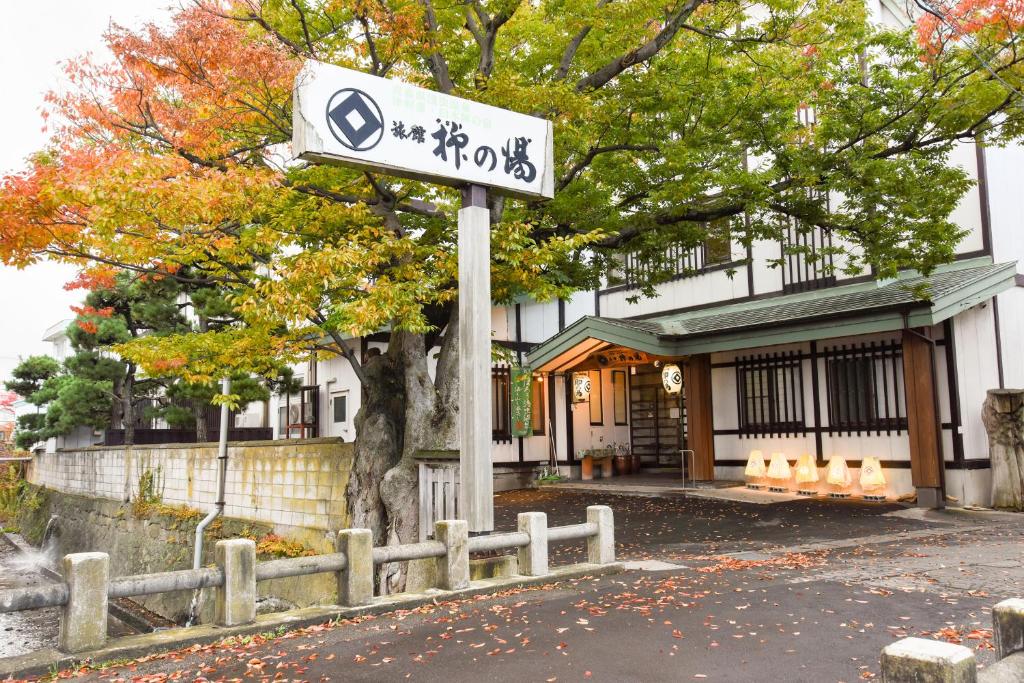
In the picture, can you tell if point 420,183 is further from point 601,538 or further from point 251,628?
point 251,628

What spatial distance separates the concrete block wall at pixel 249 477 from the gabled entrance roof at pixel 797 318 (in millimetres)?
7972

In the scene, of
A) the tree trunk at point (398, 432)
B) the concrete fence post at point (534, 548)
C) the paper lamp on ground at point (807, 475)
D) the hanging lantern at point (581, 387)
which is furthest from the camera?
the hanging lantern at point (581, 387)

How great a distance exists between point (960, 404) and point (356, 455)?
11.6 metres

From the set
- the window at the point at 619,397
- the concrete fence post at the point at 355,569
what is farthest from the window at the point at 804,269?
the concrete fence post at the point at 355,569

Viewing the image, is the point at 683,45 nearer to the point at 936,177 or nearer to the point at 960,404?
the point at 936,177

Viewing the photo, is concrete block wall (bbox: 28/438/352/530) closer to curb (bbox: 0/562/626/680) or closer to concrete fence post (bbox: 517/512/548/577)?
concrete fence post (bbox: 517/512/548/577)

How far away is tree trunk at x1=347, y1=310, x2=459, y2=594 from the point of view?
11148mm

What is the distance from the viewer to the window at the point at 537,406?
22734 millimetres

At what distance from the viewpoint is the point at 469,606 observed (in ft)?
26.2

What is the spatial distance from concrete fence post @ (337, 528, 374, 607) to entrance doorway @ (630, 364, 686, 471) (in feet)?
51.0

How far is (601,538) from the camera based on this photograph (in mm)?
9672

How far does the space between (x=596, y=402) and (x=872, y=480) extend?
9482 mm

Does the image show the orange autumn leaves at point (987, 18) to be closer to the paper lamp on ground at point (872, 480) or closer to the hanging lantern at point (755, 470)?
the paper lamp on ground at point (872, 480)

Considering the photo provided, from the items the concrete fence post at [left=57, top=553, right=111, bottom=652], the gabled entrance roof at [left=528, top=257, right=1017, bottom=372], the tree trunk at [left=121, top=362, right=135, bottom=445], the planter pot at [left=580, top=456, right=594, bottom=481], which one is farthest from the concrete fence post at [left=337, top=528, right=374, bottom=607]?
the tree trunk at [left=121, top=362, right=135, bottom=445]
